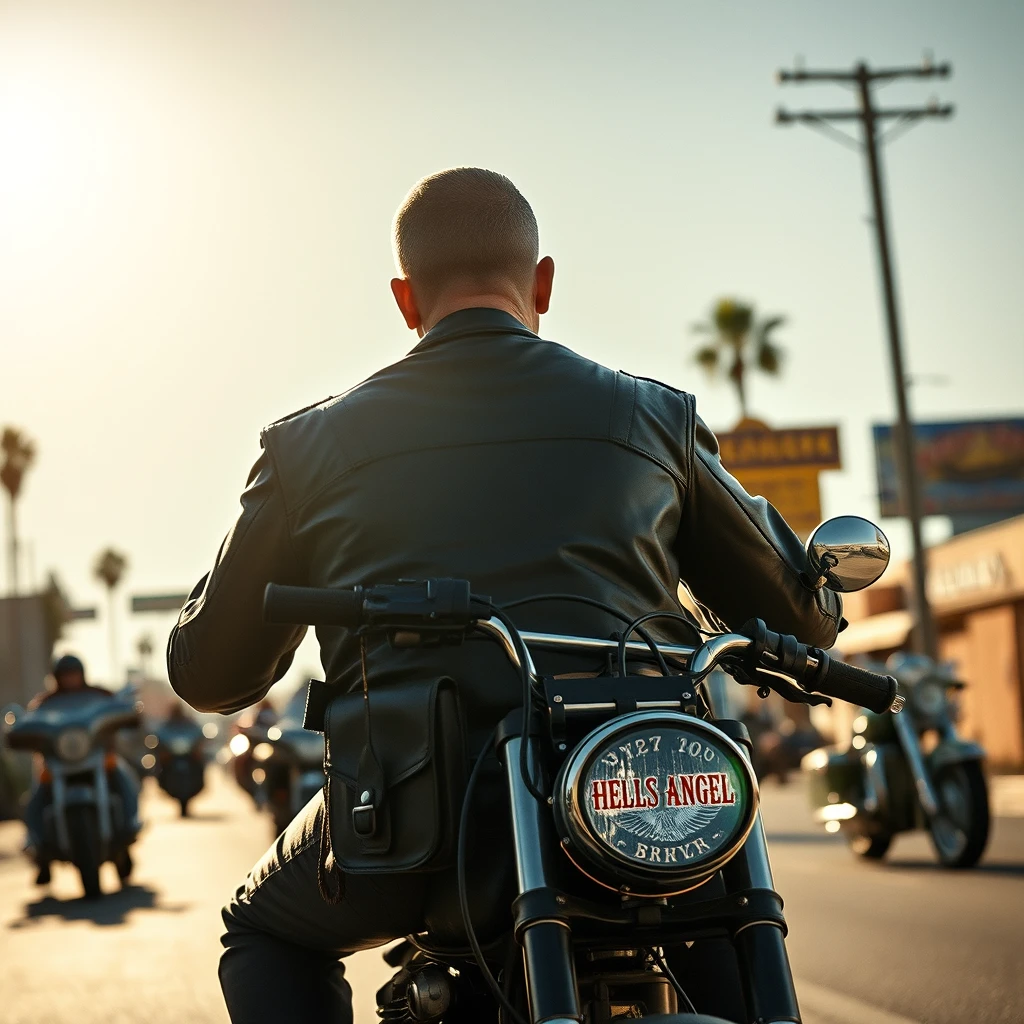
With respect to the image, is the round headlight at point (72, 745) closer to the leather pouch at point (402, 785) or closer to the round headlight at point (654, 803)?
the leather pouch at point (402, 785)


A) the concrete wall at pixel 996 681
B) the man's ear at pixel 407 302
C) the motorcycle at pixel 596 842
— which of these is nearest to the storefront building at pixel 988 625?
the concrete wall at pixel 996 681

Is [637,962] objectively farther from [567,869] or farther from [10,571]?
[10,571]

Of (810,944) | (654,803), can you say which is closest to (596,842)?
(654,803)

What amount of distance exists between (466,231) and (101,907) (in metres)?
10.6

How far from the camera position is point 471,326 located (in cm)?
278

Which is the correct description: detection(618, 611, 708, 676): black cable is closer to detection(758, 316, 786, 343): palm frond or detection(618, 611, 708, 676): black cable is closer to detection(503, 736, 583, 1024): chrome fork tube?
detection(503, 736, 583, 1024): chrome fork tube

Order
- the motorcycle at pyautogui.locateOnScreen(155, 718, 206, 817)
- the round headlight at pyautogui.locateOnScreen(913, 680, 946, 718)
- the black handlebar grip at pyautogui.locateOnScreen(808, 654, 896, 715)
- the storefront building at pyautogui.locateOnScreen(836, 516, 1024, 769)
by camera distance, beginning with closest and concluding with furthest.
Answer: the black handlebar grip at pyautogui.locateOnScreen(808, 654, 896, 715) < the round headlight at pyautogui.locateOnScreen(913, 680, 946, 718) < the motorcycle at pyautogui.locateOnScreen(155, 718, 206, 817) < the storefront building at pyautogui.locateOnScreen(836, 516, 1024, 769)

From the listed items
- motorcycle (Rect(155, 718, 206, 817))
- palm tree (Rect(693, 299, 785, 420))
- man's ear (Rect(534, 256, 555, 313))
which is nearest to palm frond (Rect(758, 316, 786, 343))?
palm tree (Rect(693, 299, 785, 420))

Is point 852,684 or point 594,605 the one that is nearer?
point 594,605

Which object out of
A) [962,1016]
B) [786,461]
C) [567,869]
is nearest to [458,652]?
[567,869]

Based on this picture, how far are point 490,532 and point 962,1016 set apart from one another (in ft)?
15.2

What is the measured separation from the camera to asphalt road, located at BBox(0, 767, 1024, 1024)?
7.07m

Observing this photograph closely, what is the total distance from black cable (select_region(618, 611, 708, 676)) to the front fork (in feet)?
0.62

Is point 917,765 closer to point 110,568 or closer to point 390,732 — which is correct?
point 390,732
